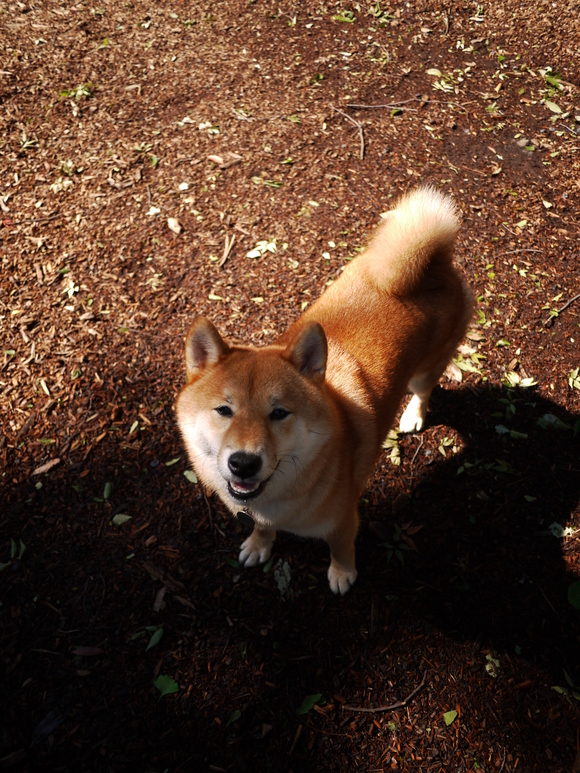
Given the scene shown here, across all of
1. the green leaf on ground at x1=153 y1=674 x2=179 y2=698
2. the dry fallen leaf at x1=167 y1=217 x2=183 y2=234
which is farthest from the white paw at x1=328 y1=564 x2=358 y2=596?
the dry fallen leaf at x1=167 y1=217 x2=183 y2=234

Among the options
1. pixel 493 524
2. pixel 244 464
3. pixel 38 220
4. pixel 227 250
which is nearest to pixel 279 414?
pixel 244 464

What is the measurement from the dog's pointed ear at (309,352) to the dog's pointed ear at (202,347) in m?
0.33

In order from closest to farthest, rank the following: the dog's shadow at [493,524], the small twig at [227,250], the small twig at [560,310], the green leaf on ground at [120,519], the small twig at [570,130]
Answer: the dog's shadow at [493,524] < the green leaf on ground at [120,519] < the small twig at [560,310] < the small twig at [227,250] < the small twig at [570,130]

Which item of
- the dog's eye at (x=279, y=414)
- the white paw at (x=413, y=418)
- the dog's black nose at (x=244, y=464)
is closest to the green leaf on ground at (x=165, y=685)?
the dog's black nose at (x=244, y=464)

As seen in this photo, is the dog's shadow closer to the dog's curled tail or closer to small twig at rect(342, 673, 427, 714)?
small twig at rect(342, 673, 427, 714)

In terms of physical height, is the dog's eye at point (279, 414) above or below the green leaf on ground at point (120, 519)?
above

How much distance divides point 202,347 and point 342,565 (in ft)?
4.91

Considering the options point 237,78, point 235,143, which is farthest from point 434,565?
point 237,78

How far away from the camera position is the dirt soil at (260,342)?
2.50 meters

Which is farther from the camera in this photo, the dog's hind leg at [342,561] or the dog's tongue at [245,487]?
the dog's hind leg at [342,561]

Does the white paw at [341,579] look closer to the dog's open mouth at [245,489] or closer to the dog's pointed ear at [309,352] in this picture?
the dog's open mouth at [245,489]

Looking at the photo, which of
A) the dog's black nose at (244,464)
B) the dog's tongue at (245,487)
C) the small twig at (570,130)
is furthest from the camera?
the small twig at (570,130)

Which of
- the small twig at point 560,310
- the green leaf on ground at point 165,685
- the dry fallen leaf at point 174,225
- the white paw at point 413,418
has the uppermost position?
the dry fallen leaf at point 174,225

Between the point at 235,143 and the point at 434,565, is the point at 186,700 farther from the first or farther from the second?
the point at 235,143
